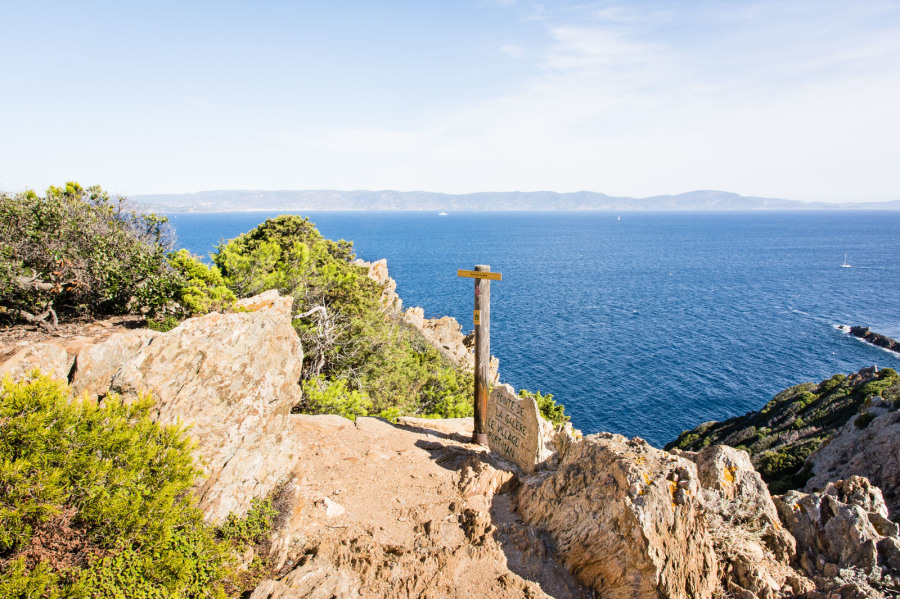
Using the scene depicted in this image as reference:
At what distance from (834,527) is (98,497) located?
381 inches

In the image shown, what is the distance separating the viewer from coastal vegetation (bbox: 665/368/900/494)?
21453mm

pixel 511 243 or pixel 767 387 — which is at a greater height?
Answer: pixel 511 243

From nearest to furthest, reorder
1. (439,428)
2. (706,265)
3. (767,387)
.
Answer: (439,428) → (767,387) → (706,265)

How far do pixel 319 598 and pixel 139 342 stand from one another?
205 inches

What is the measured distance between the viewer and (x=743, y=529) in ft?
23.4

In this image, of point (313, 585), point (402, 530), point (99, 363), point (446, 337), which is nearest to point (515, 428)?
point (402, 530)

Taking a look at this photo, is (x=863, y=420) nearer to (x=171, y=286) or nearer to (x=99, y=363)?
(x=99, y=363)

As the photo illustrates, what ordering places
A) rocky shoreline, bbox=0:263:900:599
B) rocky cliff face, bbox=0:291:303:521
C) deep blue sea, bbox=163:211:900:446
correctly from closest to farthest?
rocky shoreline, bbox=0:263:900:599 < rocky cliff face, bbox=0:291:303:521 < deep blue sea, bbox=163:211:900:446

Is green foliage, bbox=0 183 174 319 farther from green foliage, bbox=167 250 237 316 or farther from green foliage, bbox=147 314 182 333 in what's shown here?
green foliage, bbox=147 314 182 333

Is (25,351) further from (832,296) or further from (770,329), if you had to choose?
(832,296)

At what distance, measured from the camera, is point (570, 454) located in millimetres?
8805

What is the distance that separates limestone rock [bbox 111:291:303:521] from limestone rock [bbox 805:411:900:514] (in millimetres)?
14130

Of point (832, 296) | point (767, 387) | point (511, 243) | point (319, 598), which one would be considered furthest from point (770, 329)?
point (511, 243)

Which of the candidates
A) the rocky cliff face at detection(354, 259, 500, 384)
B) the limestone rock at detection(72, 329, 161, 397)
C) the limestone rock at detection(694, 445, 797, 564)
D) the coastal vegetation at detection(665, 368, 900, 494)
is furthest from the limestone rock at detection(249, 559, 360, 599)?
the rocky cliff face at detection(354, 259, 500, 384)
